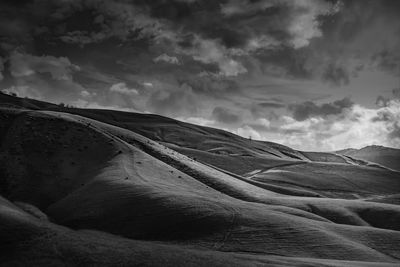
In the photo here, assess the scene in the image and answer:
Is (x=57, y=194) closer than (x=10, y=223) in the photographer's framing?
No

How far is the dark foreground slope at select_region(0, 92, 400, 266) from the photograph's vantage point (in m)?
39.6

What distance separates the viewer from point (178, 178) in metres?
80.3

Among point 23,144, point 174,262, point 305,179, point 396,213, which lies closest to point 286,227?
point 174,262

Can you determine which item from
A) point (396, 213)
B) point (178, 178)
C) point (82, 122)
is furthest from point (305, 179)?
point (82, 122)

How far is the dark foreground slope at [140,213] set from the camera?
3959cm

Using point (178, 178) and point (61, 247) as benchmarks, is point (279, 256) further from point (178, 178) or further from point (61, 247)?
point (178, 178)

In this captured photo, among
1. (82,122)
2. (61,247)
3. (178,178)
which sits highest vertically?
(82,122)

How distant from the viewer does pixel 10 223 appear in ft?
139

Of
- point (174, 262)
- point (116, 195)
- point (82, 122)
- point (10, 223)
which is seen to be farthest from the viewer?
point (82, 122)

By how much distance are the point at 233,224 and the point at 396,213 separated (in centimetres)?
4403

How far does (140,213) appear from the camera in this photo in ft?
185

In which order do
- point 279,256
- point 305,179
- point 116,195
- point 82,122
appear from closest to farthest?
1. point 279,256
2. point 116,195
3. point 82,122
4. point 305,179

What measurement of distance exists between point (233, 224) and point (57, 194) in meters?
31.4

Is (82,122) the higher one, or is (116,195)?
(82,122)
